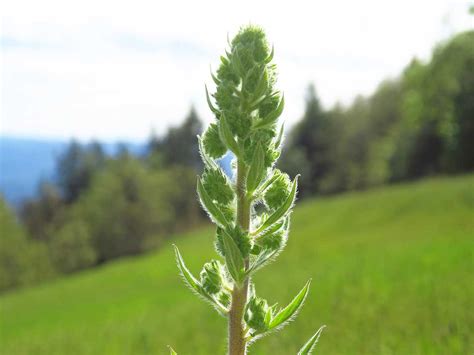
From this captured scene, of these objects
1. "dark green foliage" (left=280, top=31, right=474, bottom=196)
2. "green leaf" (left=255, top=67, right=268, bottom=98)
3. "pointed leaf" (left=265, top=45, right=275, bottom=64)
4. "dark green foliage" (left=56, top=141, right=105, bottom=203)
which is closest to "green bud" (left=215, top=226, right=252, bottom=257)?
"green leaf" (left=255, top=67, right=268, bottom=98)

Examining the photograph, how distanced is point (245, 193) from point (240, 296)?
11.7 inches

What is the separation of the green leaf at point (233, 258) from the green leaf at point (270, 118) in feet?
1.13

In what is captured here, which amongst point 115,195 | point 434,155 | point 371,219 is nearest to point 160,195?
point 115,195

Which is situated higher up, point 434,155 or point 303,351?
point 303,351

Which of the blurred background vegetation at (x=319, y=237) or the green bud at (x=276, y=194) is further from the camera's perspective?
the blurred background vegetation at (x=319, y=237)

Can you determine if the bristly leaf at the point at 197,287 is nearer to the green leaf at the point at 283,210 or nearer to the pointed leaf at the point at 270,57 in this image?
the green leaf at the point at 283,210

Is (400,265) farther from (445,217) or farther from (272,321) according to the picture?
(445,217)

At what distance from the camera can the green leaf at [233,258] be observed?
1424 mm

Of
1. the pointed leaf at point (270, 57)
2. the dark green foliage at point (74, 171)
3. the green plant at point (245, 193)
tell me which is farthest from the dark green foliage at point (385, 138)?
the dark green foliage at point (74, 171)

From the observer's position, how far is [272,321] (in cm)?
155

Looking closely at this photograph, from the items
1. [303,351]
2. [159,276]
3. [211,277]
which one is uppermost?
[211,277]

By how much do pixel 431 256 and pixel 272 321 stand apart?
48.5ft

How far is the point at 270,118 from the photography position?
156 centimetres

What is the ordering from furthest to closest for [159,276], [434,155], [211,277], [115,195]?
[115,195]
[434,155]
[159,276]
[211,277]
